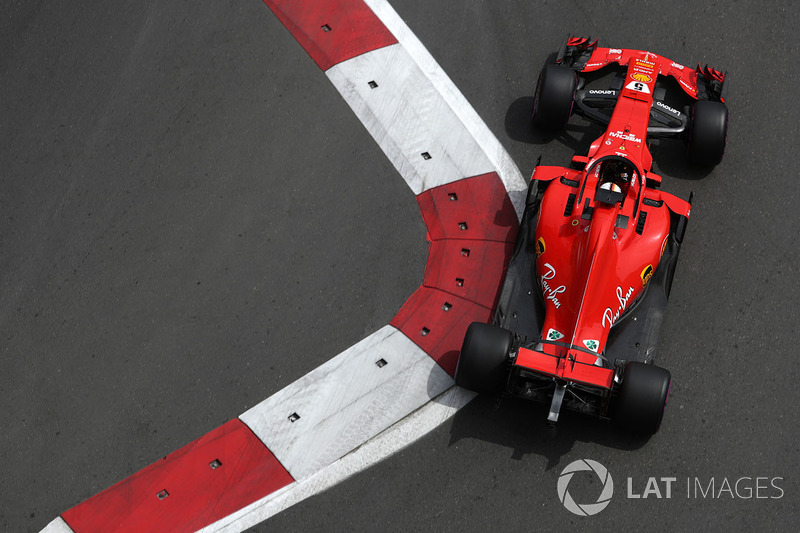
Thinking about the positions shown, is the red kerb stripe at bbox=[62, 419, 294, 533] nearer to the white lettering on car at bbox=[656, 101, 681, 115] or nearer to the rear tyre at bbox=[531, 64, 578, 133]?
the rear tyre at bbox=[531, 64, 578, 133]

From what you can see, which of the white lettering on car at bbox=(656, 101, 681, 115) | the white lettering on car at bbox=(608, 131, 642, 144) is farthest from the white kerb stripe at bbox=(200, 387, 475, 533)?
the white lettering on car at bbox=(656, 101, 681, 115)

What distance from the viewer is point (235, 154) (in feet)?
26.3

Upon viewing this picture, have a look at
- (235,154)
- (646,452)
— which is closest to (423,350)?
(646,452)

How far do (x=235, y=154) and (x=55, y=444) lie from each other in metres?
2.77

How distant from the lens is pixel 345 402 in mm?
7066

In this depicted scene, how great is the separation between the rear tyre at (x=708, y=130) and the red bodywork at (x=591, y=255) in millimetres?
537

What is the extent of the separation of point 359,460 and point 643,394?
2.11m

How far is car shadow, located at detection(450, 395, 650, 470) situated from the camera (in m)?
6.86

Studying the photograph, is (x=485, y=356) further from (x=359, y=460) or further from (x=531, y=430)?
(x=359, y=460)

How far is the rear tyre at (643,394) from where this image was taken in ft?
20.7

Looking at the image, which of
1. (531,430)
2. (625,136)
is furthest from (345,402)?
(625,136)

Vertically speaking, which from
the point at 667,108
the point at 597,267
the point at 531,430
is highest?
the point at 667,108

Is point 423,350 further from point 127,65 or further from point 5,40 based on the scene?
point 5,40
